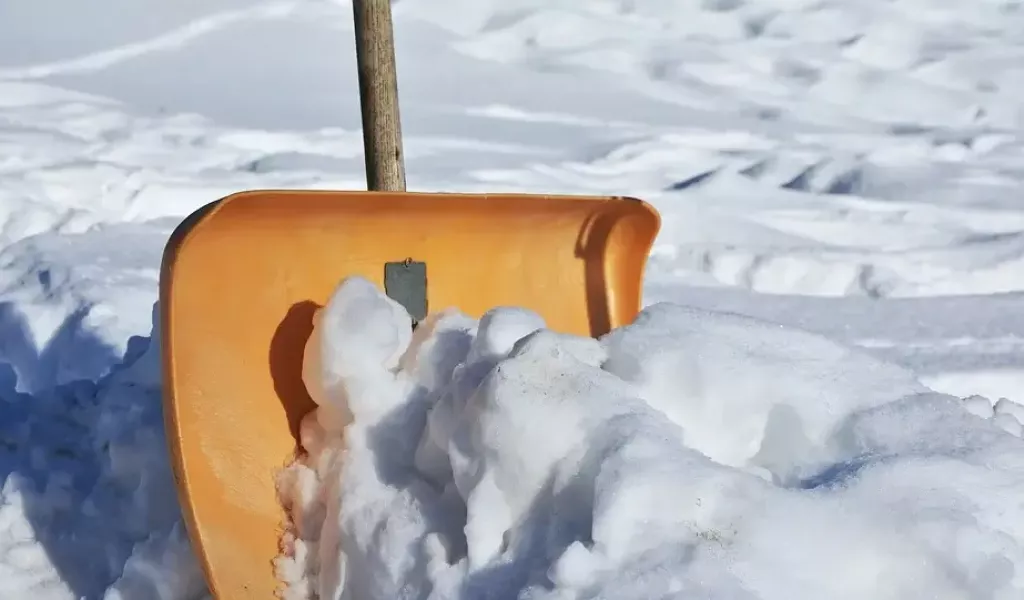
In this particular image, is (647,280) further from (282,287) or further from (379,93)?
(282,287)

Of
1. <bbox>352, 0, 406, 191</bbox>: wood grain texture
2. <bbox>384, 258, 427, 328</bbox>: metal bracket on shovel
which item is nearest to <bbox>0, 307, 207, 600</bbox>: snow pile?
<bbox>384, 258, 427, 328</bbox>: metal bracket on shovel

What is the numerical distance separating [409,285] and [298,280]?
0.79ft

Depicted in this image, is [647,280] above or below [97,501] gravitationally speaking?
below

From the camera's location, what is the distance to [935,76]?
8078mm

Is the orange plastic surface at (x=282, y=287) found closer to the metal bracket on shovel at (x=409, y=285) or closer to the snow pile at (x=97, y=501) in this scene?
the metal bracket on shovel at (x=409, y=285)

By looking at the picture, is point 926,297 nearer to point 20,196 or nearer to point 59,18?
point 20,196

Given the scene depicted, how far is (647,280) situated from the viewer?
375 centimetres

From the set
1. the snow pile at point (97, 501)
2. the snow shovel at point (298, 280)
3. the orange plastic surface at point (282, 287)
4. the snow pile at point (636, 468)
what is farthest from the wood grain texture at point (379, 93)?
the snow pile at point (97, 501)

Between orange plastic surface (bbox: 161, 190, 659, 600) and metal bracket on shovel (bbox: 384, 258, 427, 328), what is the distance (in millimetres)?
22

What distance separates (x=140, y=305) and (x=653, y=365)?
7.41ft

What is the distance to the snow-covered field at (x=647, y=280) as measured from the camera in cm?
130

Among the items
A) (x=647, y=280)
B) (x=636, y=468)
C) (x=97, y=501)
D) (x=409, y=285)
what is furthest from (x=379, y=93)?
(x=647, y=280)

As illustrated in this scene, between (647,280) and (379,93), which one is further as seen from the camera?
(647,280)

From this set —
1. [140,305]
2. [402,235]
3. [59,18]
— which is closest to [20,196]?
[140,305]
